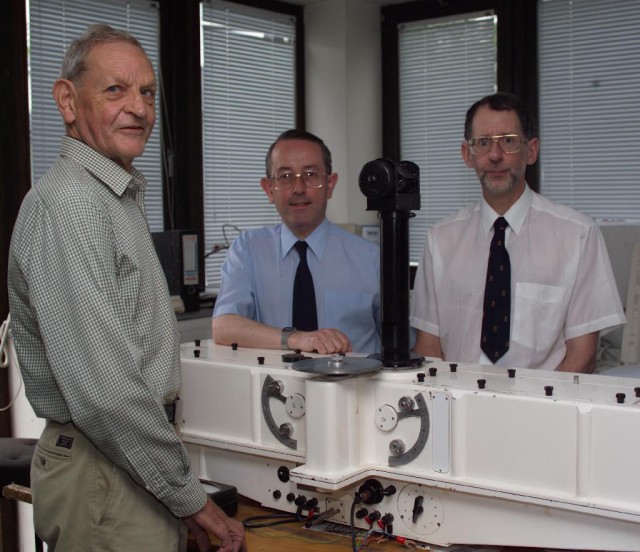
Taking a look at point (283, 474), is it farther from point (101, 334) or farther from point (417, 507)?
point (101, 334)

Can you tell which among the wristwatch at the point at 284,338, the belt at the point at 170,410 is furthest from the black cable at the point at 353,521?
the wristwatch at the point at 284,338

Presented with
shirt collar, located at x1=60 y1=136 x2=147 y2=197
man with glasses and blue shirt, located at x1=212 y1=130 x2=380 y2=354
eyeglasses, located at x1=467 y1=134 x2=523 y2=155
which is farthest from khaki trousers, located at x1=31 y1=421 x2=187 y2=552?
eyeglasses, located at x1=467 y1=134 x2=523 y2=155

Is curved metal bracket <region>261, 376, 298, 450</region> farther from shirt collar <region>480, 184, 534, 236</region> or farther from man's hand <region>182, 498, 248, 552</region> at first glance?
shirt collar <region>480, 184, 534, 236</region>

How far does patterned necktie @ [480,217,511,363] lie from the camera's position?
→ 2.18 m

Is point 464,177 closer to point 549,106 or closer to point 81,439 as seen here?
point 549,106

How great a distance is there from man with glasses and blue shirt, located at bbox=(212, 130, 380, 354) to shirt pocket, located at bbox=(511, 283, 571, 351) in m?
0.46

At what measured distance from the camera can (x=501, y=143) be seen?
2287 millimetres

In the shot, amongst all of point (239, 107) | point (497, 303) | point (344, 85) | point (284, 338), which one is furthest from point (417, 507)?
point (344, 85)

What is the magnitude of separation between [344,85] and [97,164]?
3.42 metres

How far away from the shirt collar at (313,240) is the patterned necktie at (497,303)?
0.53 metres

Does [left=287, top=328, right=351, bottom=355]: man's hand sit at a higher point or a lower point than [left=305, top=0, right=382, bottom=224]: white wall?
lower

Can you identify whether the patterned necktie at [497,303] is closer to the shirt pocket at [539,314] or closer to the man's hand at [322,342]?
the shirt pocket at [539,314]

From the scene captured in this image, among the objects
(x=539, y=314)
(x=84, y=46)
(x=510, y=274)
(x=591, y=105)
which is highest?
(x=591, y=105)

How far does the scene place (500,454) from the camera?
1469 millimetres
